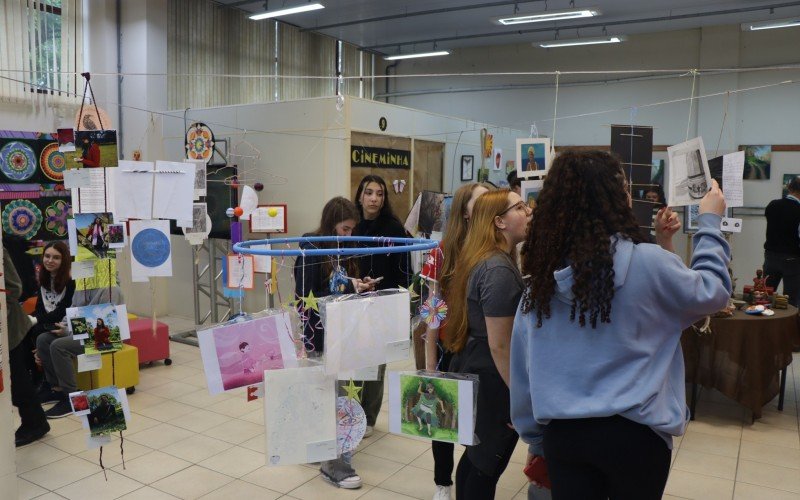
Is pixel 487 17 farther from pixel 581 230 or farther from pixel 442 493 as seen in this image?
pixel 581 230

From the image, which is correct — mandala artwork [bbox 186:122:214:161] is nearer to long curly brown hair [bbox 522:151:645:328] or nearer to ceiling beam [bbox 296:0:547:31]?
ceiling beam [bbox 296:0:547:31]

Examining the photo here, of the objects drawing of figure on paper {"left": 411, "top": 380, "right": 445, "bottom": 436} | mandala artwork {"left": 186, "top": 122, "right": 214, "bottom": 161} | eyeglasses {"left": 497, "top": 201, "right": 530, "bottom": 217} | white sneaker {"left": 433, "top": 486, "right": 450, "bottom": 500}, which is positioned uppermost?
mandala artwork {"left": 186, "top": 122, "right": 214, "bottom": 161}

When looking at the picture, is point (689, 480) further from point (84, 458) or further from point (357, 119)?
point (357, 119)

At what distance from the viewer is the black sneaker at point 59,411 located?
3.93 metres

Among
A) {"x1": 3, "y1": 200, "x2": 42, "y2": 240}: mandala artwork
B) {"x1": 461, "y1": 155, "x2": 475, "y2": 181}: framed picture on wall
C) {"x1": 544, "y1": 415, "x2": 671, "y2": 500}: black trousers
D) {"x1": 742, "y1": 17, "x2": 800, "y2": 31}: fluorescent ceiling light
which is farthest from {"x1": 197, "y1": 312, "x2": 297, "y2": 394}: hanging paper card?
{"x1": 742, "y1": 17, "x2": 800, "y2": 31}: fluorescent ceiling light

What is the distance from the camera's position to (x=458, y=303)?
2031mm

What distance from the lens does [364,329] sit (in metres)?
1.61

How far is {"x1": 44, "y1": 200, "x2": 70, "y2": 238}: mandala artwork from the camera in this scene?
589 centimetres

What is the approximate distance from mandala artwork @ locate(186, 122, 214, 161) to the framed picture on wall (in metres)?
3.00

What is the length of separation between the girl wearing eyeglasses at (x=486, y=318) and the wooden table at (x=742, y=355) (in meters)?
2.48

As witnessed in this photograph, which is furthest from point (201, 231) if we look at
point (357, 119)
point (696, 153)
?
point (696, 153)

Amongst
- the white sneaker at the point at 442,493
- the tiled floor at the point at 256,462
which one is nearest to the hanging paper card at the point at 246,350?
the white sneaker at the point at 442,493

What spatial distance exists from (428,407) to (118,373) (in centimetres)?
339

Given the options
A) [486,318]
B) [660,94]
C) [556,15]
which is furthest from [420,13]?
[486,318]
